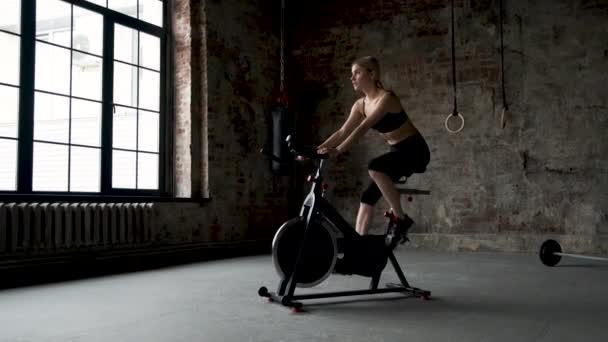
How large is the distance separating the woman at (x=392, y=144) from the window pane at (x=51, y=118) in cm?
292

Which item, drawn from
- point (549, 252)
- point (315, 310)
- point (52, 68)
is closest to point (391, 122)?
point (315, 310)

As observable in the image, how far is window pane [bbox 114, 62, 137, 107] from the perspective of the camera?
6.07 m

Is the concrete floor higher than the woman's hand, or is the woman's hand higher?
the woman's hand

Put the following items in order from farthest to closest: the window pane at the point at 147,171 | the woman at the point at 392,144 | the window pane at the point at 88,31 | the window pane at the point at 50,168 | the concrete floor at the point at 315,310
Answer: the window pane at the point at 147,171, the window pane at the point at 88,31, the window pane at the point at 50,168, the woman at the point at 392,144, the concrete floor at the point at 315,310

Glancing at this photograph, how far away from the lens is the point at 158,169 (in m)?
6.65

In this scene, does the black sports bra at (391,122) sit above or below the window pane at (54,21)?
below

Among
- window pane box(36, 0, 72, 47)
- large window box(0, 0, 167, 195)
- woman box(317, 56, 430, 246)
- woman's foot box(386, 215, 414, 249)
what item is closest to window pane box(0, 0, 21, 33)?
large window box(0, 0, 167, 195)

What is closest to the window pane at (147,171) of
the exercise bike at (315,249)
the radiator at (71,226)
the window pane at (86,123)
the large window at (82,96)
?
the large window at (82,96)

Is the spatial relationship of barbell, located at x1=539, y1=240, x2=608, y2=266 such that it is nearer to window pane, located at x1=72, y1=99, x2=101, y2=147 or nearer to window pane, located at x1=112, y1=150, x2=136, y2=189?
window pane, located at x1=112, y1=150, x2=136, y2=189

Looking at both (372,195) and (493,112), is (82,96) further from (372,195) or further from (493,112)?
(493,112)

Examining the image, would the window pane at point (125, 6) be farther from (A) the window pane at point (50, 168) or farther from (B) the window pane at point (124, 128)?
(A) the window pane at point (50, 168)

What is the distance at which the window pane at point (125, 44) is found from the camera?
20.0 ft

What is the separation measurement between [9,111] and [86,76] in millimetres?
927

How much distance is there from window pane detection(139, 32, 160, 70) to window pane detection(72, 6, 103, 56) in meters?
0.63
